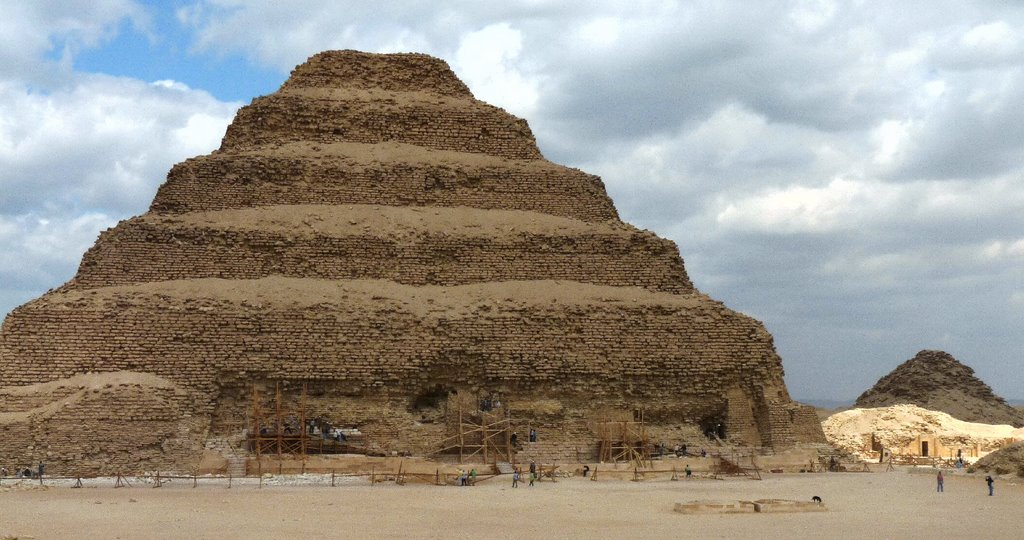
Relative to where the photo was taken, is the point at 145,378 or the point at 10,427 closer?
the point at 10,427

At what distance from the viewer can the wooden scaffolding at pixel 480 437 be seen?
91.7 feet

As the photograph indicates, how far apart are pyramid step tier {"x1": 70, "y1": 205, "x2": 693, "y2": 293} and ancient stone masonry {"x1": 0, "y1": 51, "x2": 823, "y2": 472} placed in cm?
6

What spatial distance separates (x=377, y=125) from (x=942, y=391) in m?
32.8

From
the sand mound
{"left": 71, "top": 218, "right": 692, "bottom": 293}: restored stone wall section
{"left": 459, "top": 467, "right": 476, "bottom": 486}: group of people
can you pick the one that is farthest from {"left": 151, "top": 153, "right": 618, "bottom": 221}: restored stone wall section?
the sand mound

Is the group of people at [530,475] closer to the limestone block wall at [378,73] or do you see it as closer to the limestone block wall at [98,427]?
the limestone block wall at [98,427]

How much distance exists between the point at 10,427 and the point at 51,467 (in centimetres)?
131

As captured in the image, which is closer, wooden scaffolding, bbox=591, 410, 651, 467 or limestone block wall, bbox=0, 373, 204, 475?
limestone block wall, bbox=0, 373, 204, 475

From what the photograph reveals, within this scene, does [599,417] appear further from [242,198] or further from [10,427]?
[10,427]

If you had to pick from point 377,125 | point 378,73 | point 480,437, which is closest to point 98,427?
point 480,437

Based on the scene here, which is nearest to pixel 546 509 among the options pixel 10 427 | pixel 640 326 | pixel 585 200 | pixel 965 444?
pixel 640 326

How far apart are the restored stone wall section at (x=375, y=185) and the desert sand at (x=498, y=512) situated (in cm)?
1011

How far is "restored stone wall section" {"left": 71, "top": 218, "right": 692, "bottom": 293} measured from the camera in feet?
98.2

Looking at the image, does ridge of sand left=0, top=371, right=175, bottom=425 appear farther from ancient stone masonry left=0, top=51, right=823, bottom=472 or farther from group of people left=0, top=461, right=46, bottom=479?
group of people left=0, top=461, right=46, bottom=479

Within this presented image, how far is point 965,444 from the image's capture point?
40031 mm
